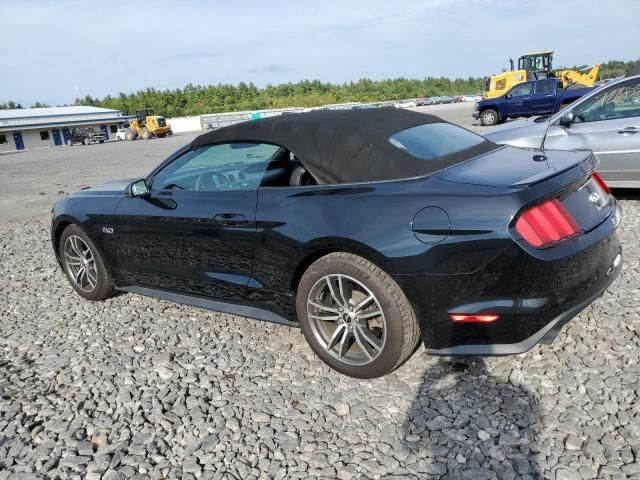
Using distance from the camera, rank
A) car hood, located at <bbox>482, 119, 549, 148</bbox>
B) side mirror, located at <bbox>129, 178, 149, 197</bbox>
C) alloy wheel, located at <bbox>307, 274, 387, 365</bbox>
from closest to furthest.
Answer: alloy wheel, located at <bbox>307, 274, 387, 365</bbox> < side mirror, located at <bbox>129, 178, 149, 197</bbox> < car hood, located at <bbox>482, 119, 549, 148</bbox>

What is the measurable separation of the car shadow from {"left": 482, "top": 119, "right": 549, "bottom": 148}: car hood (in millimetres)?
4312

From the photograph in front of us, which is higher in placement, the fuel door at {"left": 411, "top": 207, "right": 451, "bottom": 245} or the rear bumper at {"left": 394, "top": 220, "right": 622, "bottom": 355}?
the fuel door at {"left": 411, "top": 207, "right": 451, "bottom": 245}

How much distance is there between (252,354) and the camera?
351cm

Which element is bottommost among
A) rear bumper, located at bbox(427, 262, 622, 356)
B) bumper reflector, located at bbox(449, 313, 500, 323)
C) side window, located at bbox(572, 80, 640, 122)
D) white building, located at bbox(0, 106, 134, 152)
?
rear bumper, located at bbox(427, 262, 622, 356)

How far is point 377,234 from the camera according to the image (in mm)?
2723

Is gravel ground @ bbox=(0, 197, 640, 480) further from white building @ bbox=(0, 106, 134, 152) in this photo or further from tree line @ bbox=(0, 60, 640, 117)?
tree line @ bbox=(0, 60, 640, 117)

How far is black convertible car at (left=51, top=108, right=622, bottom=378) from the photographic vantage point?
8.34 ft

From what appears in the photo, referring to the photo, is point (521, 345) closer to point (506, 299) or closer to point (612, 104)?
point (506, 299)

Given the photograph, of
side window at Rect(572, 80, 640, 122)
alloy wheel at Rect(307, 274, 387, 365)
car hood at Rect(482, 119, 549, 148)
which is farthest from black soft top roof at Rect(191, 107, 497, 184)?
side window at Rect(572, 80, 640, 122)

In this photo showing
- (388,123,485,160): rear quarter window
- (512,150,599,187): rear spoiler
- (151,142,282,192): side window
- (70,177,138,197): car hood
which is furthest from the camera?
(70,177,138,197): car hood

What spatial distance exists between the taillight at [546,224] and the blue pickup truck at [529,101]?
19.9m

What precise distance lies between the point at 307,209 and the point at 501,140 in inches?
184

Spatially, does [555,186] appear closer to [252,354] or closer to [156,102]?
[252,354]

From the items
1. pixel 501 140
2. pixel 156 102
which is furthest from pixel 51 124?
pixel 501 140
